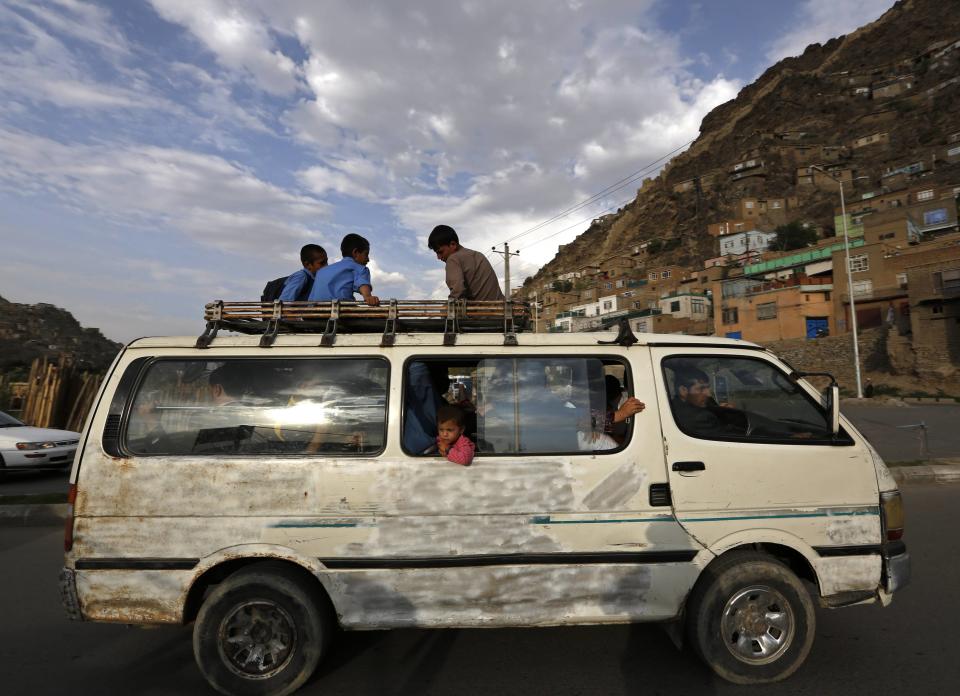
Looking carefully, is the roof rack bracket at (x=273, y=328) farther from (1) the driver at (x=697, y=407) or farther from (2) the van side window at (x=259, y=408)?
(1) the driver at (x=697, y=407)

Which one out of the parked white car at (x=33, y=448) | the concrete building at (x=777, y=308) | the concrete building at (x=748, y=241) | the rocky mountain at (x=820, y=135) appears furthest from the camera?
the rocky mountain at (x=820, y=135)

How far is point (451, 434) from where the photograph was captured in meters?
2.97

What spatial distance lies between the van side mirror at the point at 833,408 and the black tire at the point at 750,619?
841mm

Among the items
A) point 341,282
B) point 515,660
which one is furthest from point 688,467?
point 341,282

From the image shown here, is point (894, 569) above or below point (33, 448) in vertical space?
below

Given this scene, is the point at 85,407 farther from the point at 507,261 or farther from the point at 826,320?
the point at 826,320

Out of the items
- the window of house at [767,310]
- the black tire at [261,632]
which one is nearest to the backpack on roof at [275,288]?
the black tire at [261,632]

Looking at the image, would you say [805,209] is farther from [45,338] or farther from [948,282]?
[45,338]

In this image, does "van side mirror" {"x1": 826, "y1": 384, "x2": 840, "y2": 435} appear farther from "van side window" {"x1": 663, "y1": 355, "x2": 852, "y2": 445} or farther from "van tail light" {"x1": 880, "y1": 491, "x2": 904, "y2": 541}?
"van tail light" {"x1": 880, "y1": 491, "x2": 904, "y2": 541}

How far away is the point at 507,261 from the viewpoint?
3000cm

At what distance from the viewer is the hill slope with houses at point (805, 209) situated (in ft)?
150

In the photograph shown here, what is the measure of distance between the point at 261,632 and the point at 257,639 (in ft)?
0.14

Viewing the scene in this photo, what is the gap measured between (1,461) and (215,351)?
30.4ft

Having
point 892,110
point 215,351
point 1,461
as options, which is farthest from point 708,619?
point 892,110
